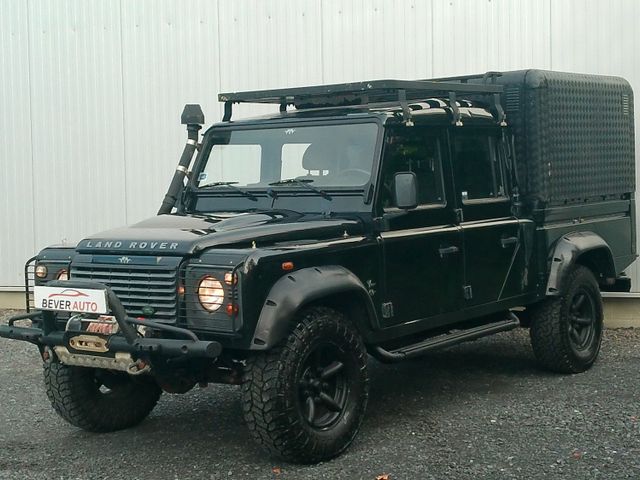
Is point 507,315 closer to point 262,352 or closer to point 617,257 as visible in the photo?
point 617,257

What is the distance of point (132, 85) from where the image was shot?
12.0 m

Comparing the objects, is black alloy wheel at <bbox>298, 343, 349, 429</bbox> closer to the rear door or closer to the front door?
the front door

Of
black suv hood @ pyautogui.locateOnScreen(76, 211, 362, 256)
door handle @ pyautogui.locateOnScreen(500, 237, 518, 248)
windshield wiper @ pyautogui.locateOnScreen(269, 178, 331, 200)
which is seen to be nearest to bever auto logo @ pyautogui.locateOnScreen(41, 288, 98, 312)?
black suv hood @ pyautogui.locateOnScreen(76, 211, 362, 256)

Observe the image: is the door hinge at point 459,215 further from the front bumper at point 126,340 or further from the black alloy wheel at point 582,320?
the front bumper at point 126,340

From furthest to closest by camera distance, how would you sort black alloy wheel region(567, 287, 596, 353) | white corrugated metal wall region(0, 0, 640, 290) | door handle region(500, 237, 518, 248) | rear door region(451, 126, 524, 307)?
white corrugated metal wall region(0, 0, 640, 290), black alloy wheel region(567, 287, 596, 353), door handle region(500, 237, 518, 248), rear door region(451, 126, 524, 307)

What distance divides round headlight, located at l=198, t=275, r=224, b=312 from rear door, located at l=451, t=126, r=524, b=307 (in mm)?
2302

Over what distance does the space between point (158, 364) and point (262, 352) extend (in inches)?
23.0

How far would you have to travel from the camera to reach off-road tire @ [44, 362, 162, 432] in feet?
21.3

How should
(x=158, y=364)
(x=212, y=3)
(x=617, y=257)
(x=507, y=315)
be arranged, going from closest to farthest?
1. (x=158, y=364)
2. (x=507, y=315)
3. (x=617, y=257)
4. (x=212, y=3)

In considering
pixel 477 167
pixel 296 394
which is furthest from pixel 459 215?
pixel 296 394

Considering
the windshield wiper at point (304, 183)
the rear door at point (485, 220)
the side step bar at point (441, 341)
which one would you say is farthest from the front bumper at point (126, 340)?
the rear door at point (485, 220)

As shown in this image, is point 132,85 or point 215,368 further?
point 132,85

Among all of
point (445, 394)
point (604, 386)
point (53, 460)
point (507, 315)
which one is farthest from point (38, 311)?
point (604, 386)

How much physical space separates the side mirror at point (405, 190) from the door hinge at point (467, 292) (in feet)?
3.29
